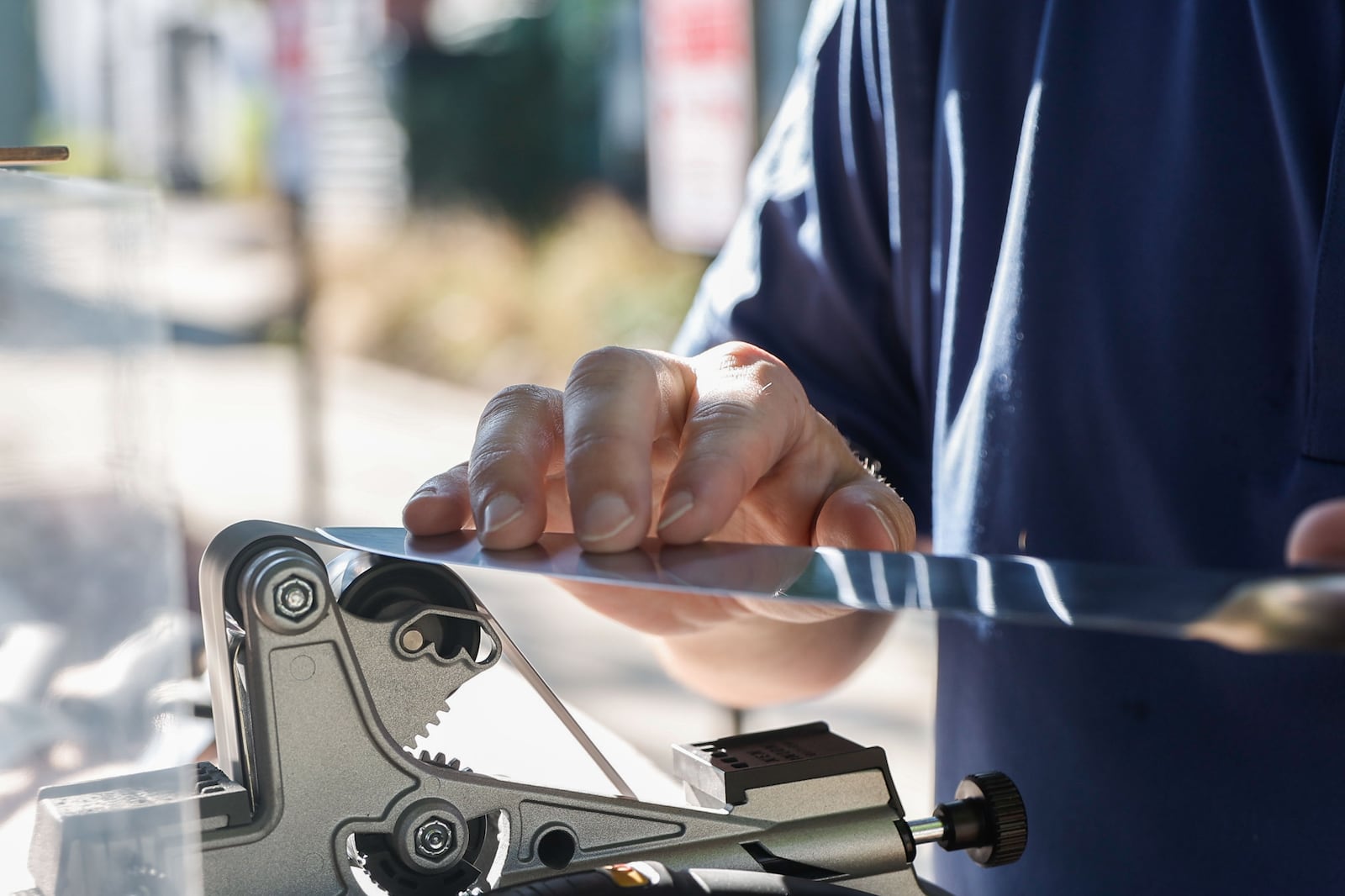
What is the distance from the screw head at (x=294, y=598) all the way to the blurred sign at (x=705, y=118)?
288 cm

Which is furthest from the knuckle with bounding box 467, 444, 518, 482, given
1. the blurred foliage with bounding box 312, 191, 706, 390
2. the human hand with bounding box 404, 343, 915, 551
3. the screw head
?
the blurred foliage with bounding box 312, 191, 706, 390

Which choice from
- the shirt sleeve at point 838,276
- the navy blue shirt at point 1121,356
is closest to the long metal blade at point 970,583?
the navy blue shirt at point 1121,356

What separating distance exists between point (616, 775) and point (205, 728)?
0.35m

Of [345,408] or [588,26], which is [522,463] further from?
[588,26]

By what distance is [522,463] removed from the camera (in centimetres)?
76

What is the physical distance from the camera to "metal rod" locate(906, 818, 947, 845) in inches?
28.2

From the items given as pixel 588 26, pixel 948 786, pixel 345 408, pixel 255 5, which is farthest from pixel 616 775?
pixel 255 5

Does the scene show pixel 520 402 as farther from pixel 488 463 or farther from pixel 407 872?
pixel 407 872

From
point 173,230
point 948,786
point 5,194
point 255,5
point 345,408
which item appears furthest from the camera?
point 173,230

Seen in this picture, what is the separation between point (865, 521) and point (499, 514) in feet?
0.88

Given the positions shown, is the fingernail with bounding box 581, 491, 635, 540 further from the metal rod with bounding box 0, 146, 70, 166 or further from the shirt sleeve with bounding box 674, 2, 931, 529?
the shirt sleeve with bounding box 674, 2, 931, 529

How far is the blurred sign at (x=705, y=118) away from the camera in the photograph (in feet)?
11.5

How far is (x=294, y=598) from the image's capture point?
0.65 meters

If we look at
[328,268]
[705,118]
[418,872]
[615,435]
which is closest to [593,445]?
[615,435]
